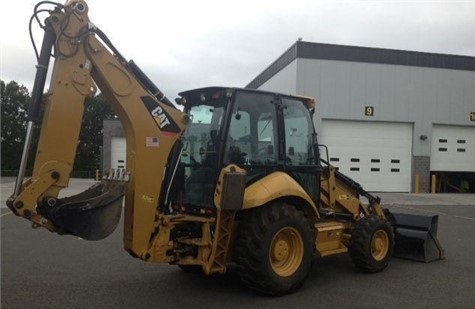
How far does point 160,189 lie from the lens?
575 centimetres

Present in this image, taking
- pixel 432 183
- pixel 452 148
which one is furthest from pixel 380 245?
pixel 452 148

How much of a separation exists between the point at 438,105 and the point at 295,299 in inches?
852

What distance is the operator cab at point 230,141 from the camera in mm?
5996

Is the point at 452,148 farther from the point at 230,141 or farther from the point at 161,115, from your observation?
the point at 161,115

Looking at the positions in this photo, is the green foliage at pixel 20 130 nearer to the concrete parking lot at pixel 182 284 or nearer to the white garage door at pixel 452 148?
the white garage door at pixel 452 148

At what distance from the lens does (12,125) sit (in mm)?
49562

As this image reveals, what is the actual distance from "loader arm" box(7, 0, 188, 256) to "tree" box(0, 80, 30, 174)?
Result: 145 ft

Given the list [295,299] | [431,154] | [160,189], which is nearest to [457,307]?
[295,299]

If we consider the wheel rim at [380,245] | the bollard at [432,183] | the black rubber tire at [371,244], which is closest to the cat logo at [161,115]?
the black rubber tire at [371,244]

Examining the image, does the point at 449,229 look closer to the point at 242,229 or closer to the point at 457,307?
the point at 457,307

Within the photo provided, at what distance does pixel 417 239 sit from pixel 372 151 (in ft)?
54.3

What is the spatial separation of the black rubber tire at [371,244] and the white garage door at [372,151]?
16441 millimetres

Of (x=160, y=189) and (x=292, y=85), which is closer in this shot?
(x=160, y=189)

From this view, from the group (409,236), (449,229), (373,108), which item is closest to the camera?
(409,236)
